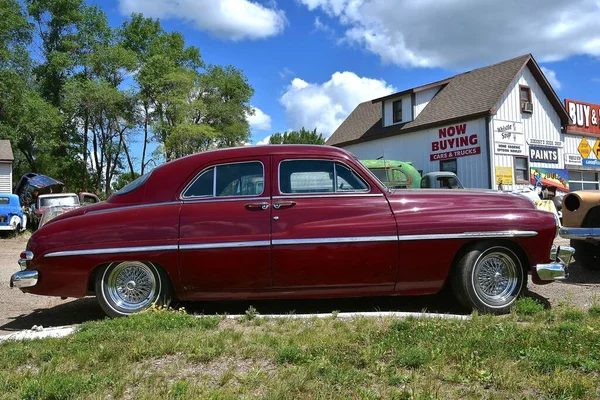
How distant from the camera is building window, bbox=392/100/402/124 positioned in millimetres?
26000

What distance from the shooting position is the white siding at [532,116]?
73.7 ft

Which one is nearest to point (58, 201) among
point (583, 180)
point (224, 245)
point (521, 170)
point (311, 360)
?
point (224, 245)

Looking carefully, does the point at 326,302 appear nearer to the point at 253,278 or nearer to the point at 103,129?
the point at 253,278

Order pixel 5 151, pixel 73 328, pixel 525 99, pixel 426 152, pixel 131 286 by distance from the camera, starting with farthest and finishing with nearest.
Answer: pixel 5 151 → pixel 426 152 → pixel 525 99 → pixel 131 286 → pixel 73 328

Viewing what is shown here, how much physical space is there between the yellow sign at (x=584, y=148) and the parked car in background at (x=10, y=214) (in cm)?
2636

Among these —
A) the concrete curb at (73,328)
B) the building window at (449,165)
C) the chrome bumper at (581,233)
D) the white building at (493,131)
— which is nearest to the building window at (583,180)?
the white building at (493,131)

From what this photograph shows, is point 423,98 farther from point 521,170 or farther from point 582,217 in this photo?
point 582,217

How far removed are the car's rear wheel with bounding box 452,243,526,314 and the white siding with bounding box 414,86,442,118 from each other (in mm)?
21156

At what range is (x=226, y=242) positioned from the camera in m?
4.73

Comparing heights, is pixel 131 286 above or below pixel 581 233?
below

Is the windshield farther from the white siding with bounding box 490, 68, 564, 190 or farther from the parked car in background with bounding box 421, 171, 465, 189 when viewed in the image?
the white siding with bounding box 490, 68, 564, 190

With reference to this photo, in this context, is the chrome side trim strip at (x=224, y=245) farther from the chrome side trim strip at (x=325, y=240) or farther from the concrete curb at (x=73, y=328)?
the concrete curb at (x=73, y=328)

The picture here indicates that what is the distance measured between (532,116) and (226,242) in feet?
75.8

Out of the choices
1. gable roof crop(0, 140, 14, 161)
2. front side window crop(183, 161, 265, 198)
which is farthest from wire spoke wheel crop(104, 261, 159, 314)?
gable roof crop(0, 140, 14, 161)
